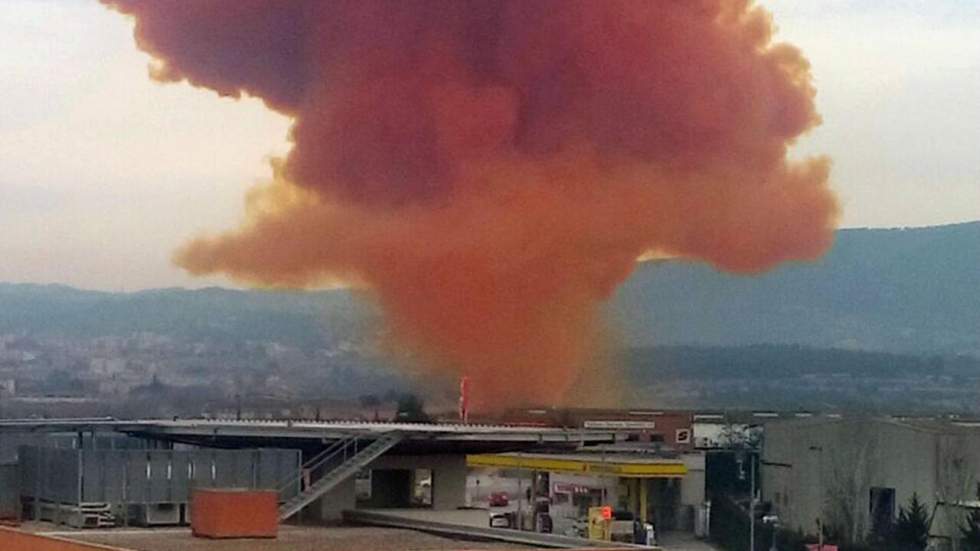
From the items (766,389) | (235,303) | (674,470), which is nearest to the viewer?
(674,470)

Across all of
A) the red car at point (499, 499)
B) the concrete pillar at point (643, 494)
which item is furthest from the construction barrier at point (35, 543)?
the red car at point (499, 499)

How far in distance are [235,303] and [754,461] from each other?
34.2 meters

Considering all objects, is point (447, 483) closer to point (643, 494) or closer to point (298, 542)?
point (298, 542)

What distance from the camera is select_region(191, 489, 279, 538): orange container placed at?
3139 cm

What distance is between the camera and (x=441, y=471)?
37875 mm

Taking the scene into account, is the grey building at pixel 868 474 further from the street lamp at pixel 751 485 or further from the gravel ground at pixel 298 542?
the gravel ground at pixel 298 542

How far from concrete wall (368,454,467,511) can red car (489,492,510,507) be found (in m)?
19.3

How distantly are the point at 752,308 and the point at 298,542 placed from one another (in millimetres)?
117853

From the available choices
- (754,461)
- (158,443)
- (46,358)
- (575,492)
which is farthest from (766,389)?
(158,443)

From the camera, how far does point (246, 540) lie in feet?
102

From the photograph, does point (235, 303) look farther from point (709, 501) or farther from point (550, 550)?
point (550, 550)

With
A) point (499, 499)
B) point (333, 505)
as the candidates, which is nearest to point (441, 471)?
point (333, 505)

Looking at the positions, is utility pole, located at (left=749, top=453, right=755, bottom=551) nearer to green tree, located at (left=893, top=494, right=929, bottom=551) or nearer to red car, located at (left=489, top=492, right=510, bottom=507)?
green tree, located at (left=893, top=494, right=929, bottom=551)

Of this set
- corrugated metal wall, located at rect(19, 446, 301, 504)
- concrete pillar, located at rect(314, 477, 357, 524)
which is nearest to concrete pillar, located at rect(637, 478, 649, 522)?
concrete pillar, located at rect(314, 477, 357, 524)
